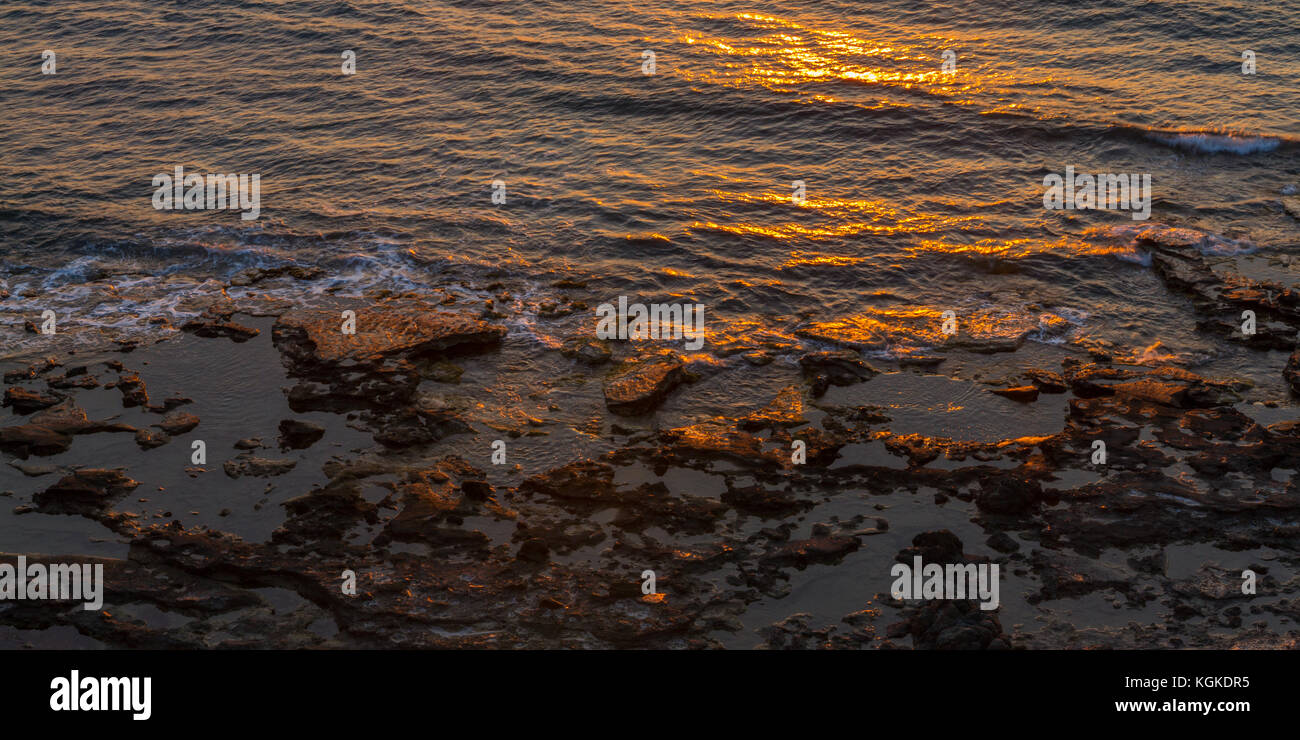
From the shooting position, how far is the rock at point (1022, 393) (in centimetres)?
1557

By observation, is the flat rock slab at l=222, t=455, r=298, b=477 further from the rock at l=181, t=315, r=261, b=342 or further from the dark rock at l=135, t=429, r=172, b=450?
the rock at l=181, t=315, r=261, b=342

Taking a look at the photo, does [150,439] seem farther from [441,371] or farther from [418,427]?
[441,371]

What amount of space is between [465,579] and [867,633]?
463cm

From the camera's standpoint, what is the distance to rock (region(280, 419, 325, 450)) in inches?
595

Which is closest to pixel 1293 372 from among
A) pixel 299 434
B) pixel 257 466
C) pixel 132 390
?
pixel 299 434

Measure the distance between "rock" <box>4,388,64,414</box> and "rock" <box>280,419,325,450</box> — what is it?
377 centimetres

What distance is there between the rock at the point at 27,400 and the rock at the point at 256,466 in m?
3.53

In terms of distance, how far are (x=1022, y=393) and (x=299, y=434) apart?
10315 mm

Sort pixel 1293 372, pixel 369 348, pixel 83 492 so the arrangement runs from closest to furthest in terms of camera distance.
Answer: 1. pixel 83 492
2. pixel 1293 372
3. pixel 369 348

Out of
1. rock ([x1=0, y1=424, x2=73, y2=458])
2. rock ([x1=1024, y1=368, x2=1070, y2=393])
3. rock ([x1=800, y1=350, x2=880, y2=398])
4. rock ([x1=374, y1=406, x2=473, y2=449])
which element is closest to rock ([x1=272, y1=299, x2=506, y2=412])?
rock ([x1=374, y1=406, x2=473, y2=449])

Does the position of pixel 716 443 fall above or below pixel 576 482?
above

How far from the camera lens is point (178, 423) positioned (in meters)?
15.6

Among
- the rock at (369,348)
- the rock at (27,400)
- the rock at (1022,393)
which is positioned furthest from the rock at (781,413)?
the rock at (27,400)

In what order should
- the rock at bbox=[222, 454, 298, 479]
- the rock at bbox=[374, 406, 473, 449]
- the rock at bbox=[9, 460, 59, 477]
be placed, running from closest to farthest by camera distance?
the rock at bbox=[222, 454, 298, 479], the rock at bbox=[9, 460, 59, 477], the rock at bbox=[374, 406, 473, 449]
